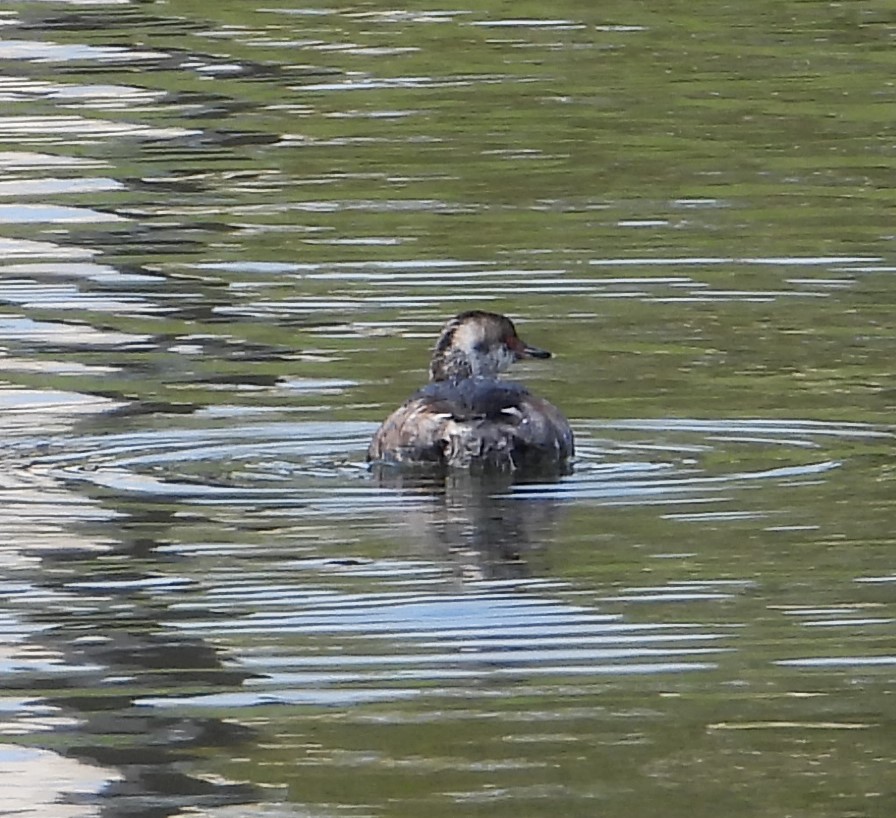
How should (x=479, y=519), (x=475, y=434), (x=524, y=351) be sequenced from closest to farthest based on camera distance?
1. (x=479, y=519)
2. (x=475, y=434)
3. (x=524, y=351)

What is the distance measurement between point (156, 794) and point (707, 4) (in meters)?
23.2

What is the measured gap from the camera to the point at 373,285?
655 inches

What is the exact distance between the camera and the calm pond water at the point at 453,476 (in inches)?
324

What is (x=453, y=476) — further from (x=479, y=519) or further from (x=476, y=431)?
(x=479, y=519)

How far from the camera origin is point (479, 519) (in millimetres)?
11672

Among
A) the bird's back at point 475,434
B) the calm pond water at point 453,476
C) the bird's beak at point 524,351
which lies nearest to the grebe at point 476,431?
the bird's back at point 475,434

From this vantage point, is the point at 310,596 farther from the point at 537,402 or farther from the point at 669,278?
the point at 669,278

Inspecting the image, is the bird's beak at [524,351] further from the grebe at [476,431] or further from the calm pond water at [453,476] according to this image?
the grebe at [476,431]

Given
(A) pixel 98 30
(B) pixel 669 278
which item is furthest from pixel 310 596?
(A) pixel 98 30

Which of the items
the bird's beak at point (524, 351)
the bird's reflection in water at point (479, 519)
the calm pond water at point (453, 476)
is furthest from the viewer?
the bird's beak at point (524, 351)

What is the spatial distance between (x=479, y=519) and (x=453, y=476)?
87 centimetres

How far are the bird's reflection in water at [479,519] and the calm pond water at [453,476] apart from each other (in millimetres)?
26

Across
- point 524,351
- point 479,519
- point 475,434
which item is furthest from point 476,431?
point 524,351

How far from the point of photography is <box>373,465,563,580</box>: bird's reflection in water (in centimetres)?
1071
